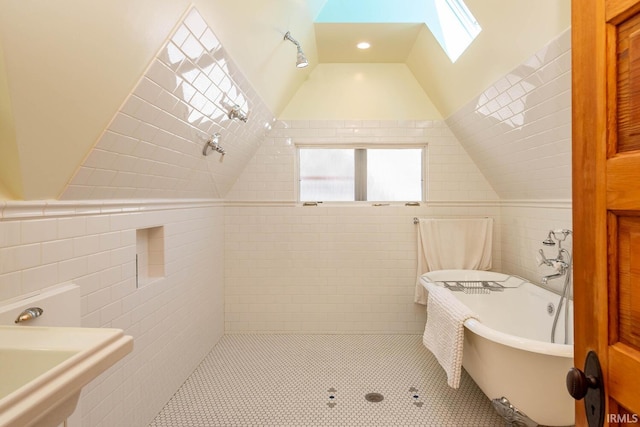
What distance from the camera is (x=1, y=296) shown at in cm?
112

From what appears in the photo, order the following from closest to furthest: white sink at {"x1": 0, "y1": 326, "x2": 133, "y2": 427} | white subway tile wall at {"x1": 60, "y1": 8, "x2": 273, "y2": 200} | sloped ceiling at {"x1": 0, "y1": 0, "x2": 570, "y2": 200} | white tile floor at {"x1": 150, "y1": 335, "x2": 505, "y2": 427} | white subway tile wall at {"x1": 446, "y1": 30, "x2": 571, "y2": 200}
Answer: white sink at {"x1": 0, "y1": 326, "x2": 133, "y2": 427} → sloped ceiling at {"x1": 0, "y1": 0, "x2": 570, "y2": 200} → white subway tile wall at {"x1": 60, "y1": 8, "x2": 273, "y2": 200} → white subway tile wall at {"x1": 446, "y1": 30, "x2": 571, "y2": 200} → white tile floor at {"x1": 150, "y1": 335, "x2": 505, "y2": 427}

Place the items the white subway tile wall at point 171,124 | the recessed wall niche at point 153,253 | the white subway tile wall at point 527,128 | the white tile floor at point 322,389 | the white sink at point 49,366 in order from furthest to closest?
the recessed wall niche at point 153,253 < the white tile floor at point 322,389 < the white subway tile wall at point 527,128 < the white subway tile wall at point 171,124 < the white sink at point 49,366

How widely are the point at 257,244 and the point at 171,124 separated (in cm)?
187

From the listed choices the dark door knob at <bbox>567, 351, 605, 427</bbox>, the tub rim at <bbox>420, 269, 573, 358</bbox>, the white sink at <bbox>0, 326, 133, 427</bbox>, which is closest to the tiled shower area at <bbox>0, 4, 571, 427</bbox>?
the white sink at <bbox>0, 326, 133, 427</bbox>

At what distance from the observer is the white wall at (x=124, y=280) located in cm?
124

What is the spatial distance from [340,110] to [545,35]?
1.92m

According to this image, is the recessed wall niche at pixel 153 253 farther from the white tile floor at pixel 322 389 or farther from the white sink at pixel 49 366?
the white sink at pixel 49 366

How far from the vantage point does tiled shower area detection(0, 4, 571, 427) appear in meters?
1.50

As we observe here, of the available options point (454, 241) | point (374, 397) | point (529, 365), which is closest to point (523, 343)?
point (529, 365)

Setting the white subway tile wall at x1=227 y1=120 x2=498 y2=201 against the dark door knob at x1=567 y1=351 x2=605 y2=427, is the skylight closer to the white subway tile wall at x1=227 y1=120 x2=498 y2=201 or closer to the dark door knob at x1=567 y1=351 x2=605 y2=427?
the white subway tile wall at x1=227 y1=120 x2=498 y2=201

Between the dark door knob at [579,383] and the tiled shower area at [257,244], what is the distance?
160cm

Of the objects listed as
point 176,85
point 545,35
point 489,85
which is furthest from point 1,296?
point 489,85

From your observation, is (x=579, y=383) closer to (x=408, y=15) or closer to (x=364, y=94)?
(x=408, y=15)

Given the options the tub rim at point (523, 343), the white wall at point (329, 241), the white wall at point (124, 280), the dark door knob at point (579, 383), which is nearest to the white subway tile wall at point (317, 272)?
the white wall at point (329, 241)
